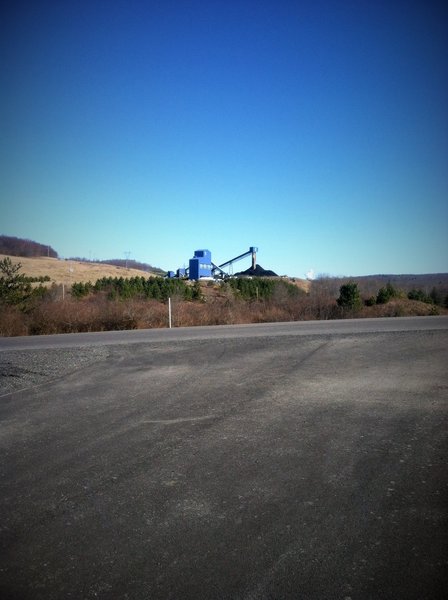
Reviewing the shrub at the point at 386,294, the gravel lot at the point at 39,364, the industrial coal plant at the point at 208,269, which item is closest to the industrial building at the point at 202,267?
the industrial coal plant at the point at 208,269

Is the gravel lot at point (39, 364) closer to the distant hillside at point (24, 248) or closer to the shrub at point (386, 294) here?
the shrub at point (386, 294)

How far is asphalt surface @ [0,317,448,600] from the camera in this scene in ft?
8.00

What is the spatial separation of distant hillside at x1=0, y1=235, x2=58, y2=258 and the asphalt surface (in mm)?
116577

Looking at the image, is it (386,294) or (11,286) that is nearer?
(11,286)

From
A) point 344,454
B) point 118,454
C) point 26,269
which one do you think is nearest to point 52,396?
point 118,454


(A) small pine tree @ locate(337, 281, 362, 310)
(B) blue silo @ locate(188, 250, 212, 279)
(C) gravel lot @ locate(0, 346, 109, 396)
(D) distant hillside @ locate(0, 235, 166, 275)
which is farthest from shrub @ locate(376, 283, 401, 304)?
(D) distant hillside @ locate(0, 235, 166, 275)

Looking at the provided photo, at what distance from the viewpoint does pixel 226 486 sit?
355 cm

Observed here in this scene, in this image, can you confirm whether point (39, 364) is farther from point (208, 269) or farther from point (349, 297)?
point (208, 269)

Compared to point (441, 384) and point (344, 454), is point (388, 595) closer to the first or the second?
point (344, 454)

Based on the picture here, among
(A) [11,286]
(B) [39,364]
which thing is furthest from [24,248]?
(B) [39,364]

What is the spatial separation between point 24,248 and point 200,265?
83.6m

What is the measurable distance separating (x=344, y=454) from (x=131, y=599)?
259 cm

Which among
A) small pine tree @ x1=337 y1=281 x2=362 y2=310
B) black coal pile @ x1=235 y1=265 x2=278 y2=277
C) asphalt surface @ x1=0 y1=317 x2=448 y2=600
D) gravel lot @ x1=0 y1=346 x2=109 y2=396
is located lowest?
asphalt surface @ x1=0 y1=317 x2=448 y2=600

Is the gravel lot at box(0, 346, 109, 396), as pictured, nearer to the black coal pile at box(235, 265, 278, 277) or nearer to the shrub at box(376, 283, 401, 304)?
the shrub at box(376, 283, 401, 304)
